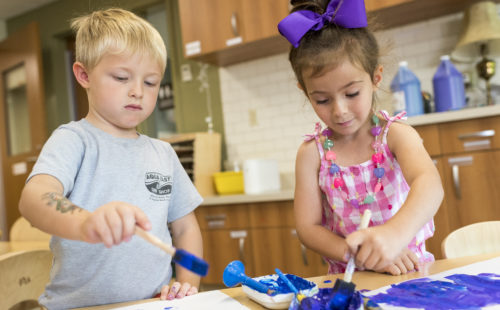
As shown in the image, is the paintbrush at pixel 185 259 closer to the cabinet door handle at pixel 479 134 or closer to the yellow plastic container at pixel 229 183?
the cabinet door handle at pixel 479 134

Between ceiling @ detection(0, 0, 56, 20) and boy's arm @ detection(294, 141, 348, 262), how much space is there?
4695 millimetres

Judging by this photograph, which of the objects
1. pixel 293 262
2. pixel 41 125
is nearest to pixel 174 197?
pixel 293 262

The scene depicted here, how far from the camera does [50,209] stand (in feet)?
2.45

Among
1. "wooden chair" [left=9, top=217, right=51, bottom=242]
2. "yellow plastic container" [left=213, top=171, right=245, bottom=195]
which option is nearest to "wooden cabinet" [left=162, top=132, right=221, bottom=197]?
"yellow plastic container" [left=213, top=171, right=245, bottom=195]

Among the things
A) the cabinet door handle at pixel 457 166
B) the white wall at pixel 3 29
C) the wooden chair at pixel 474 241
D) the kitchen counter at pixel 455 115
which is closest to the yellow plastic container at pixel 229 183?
the kitchen counter at pixel 455 115

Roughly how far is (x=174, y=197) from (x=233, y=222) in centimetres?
181

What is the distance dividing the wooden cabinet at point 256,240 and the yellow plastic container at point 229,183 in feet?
0.89

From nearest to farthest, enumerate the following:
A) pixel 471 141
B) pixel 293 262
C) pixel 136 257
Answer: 1. pixel 136 257
2. pixel 471 141
3. pixel 293 262

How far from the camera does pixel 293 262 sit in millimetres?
2762

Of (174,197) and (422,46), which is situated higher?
(422,46)

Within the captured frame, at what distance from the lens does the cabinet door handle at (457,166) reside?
2325 mm

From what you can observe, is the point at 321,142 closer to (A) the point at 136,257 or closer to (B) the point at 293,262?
(A) the point at 136,257

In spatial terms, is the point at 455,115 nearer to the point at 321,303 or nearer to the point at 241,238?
the point at 241,238

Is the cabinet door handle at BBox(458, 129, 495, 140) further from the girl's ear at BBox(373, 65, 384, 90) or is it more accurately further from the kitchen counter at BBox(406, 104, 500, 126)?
the girl's ear at BBox(373, 65, 384, 90)
